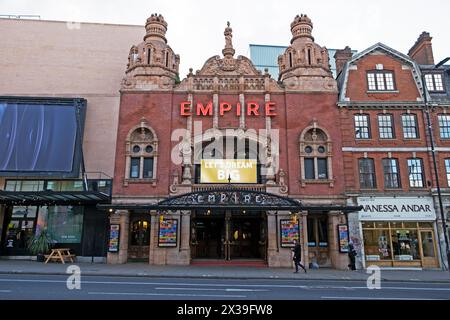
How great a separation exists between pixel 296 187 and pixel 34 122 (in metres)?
21.4

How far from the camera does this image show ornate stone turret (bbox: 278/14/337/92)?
86.7 ft

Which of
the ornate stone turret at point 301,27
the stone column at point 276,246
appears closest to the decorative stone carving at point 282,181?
the stone column at point 276,246

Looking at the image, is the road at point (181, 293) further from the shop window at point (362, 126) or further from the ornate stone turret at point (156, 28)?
the ornate stone turret at point (156, 28)

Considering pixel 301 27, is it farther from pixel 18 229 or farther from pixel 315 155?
pixel 18 229

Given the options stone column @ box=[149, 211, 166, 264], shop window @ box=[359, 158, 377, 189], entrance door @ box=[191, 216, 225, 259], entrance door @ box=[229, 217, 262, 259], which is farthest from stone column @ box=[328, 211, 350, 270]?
stone column @ box=[149, 211, 166, 264]

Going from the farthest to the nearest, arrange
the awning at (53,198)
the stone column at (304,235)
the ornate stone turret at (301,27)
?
the ornate stone turret at (301,27) < the stone column at (304,235) < the awning at (53,198)

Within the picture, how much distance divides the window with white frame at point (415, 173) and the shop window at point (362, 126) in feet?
12.3

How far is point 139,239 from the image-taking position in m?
24.6

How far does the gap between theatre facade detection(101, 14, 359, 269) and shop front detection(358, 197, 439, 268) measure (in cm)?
222

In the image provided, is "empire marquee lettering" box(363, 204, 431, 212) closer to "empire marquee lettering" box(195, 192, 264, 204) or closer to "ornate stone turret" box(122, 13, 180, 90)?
"empire marquee lettering" box(195, 192, 264, 204)

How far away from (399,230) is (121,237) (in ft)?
66.1

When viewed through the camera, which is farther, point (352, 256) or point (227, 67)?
point (227, 67)

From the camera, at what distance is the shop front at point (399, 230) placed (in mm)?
23359

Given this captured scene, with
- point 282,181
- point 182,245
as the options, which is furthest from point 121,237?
point 282,181
